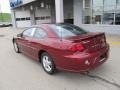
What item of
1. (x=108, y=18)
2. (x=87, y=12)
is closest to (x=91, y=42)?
(x=108, y=18)

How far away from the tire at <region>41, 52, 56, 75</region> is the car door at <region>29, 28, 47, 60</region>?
1.02ft

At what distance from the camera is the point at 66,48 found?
146 inches

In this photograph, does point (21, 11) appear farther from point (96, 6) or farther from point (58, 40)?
point (58, 40)

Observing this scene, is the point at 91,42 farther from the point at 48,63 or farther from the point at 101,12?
the point at 101,12

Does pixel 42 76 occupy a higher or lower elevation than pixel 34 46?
lower

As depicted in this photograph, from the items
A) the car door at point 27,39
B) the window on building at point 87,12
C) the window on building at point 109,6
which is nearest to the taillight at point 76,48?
the car door at point 27,39

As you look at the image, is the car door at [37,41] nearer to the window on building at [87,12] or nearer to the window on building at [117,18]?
the window on building at [117,18]

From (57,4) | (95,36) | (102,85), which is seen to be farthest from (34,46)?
(57,4)

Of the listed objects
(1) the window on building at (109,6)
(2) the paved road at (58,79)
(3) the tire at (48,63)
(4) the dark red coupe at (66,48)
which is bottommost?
(2) the paved road at (58,79)

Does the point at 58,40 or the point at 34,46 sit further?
the point at 34,46

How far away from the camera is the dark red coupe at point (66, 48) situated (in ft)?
12.0

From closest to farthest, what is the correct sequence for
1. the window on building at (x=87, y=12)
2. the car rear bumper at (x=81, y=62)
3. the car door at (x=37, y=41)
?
the car rear bumper at (x=81, y=62) < the car door at (x=37, y=41) < the window on building at (x=87, y=12)

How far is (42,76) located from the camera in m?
4.46

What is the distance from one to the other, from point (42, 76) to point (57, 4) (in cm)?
839
